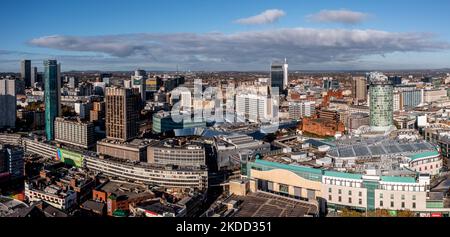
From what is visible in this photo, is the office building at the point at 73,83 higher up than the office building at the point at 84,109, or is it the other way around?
the office building at the point at 73,83

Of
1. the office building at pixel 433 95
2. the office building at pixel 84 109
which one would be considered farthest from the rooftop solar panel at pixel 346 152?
the office building at pixel 433 95

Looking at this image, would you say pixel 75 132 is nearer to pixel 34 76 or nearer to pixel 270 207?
pixel 270 207

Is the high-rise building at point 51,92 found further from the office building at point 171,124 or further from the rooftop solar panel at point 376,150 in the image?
the rooftop solar panel at point 376,150

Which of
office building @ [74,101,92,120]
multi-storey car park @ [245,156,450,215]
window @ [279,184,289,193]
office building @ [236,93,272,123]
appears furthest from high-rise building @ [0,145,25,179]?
office building @ [236,93,272,123]

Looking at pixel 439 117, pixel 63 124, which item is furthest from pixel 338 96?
pixel 63 124

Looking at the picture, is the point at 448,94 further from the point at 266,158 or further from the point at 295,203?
the point at 295,203

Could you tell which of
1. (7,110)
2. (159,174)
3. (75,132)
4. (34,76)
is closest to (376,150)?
(159,174)

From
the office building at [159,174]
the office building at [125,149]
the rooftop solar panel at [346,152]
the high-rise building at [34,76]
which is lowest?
the office building at [159,174]

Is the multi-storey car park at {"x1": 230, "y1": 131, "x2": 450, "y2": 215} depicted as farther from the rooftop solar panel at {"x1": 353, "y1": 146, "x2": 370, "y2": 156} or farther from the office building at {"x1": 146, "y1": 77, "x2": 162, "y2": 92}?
the office building at {"x1": 146, "y1": 77, "x2": 162, "y2": 92}
